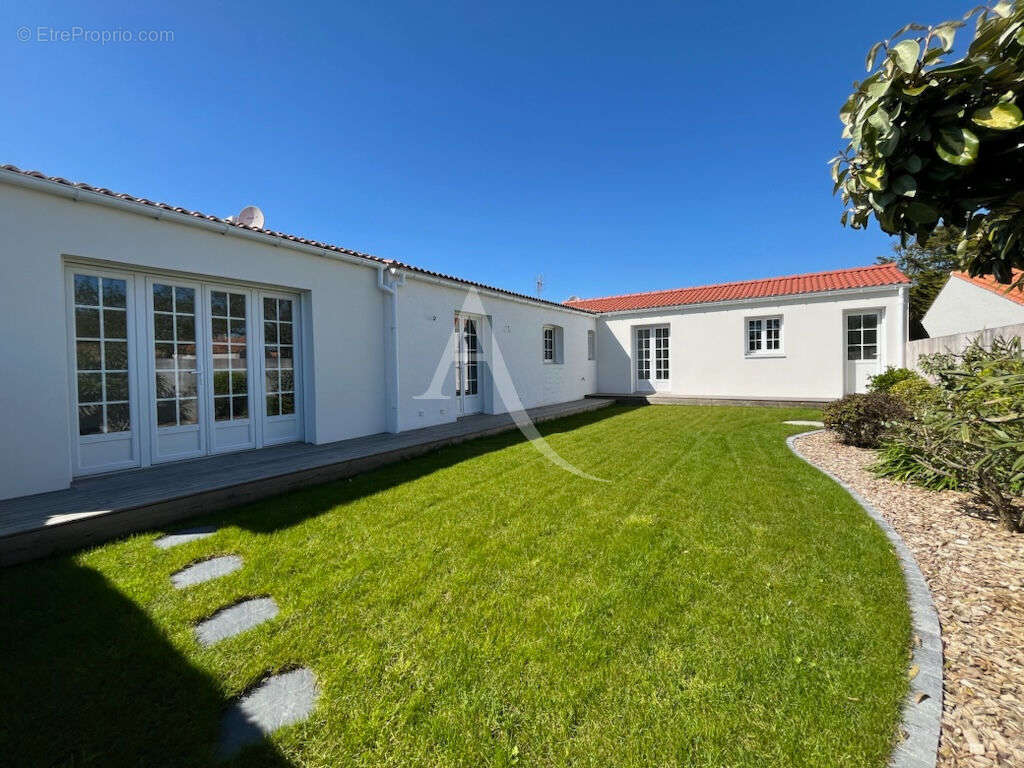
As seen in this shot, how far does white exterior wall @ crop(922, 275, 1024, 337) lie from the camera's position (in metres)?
11.6

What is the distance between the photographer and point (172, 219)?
5.41 metres

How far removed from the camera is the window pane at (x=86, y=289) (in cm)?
498

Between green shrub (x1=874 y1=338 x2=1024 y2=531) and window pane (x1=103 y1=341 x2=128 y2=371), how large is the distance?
28.3ft

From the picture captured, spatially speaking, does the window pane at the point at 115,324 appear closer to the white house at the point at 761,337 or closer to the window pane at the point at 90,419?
the window pane at the point at 90,419

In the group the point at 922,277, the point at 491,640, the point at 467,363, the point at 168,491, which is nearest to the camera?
the point at 491,640

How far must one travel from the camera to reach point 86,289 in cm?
504

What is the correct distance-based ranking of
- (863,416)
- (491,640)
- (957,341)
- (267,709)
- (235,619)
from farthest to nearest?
1. (957,341)
2. (863,416)
3. (235,619)
4. (491,640)
5. (267,709)

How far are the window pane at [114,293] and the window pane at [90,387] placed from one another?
0.91 m

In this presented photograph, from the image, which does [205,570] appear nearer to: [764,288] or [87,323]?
[87,323]

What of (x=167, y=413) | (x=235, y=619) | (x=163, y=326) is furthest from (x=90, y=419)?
(x=235, y=619)

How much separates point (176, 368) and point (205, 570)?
367cm

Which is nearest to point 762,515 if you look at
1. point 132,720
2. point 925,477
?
point 925,477

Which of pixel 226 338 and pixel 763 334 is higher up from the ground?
pixel 763 334

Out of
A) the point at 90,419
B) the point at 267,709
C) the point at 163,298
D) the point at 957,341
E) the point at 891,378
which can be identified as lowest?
the point at 267,709
